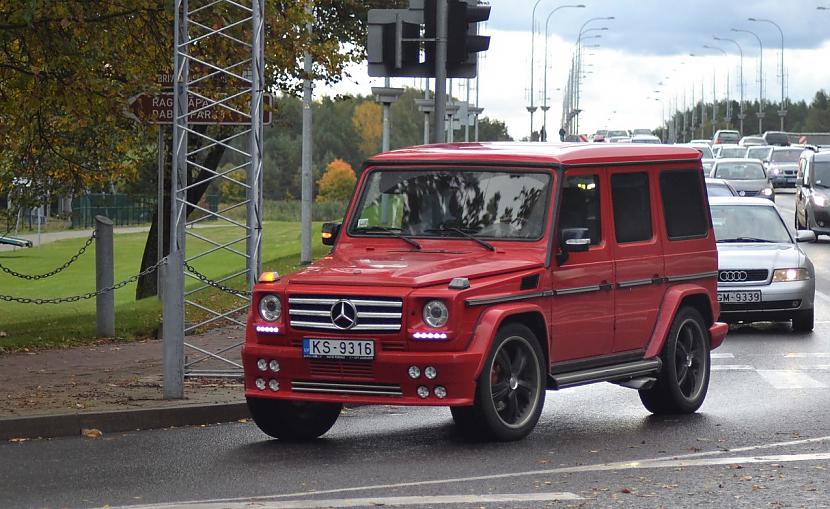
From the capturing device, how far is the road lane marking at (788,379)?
14.0 metres

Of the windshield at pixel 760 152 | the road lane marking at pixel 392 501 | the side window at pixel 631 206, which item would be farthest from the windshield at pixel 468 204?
the windshield at pixel 760 152

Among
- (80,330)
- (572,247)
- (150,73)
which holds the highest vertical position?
(150,73)

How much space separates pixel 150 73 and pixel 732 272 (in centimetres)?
712

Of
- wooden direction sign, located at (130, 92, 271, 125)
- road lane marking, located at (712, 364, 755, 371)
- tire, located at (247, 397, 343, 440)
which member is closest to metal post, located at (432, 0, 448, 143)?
wooden direction sign, located at (130, 92, 271, 125)

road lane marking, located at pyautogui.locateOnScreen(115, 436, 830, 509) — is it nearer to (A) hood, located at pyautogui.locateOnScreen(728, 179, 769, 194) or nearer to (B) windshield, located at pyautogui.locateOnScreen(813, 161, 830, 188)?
(B) windshield, located at pyautogui.locateOnScreen(813, 161, 830, 188)

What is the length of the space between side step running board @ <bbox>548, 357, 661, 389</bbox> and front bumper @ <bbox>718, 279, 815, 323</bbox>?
6887 millimetres

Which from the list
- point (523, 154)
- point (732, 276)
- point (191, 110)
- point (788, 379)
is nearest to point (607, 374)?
point (523, 154)

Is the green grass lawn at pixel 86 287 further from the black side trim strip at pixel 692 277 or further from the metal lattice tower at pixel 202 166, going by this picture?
the black side trim strip at pixel 692 277

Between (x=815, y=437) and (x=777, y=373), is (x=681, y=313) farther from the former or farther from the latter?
(x=777, y=373)

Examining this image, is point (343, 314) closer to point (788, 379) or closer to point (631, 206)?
point (631, 206)

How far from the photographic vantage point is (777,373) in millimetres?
14961

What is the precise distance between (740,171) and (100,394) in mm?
33630

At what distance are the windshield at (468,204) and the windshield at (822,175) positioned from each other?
2884 cm

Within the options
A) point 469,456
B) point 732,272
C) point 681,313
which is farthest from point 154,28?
point 469,456
